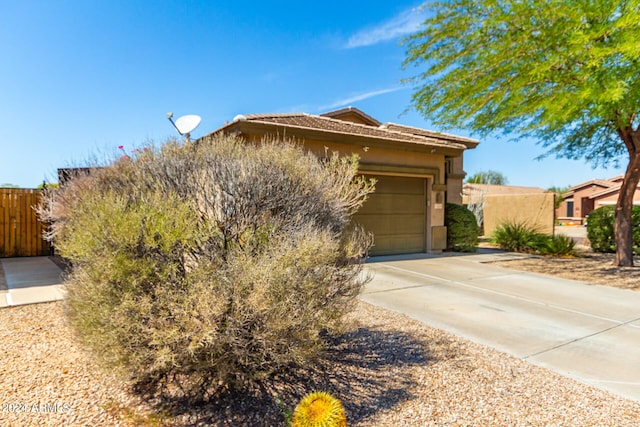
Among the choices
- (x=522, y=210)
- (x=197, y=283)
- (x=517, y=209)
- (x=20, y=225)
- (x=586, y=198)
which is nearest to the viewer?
(x=197, y=283)

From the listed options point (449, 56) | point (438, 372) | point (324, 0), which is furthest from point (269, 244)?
point (324, 0)

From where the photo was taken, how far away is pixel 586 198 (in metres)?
37.8

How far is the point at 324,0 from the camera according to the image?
12.7 meters

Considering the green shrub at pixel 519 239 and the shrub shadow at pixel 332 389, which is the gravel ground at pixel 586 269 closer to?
the green shrub at pixel 519 239

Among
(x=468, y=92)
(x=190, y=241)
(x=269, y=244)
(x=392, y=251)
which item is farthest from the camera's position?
(x=392, y=251)

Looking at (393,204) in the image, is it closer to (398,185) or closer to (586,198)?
(398,185)

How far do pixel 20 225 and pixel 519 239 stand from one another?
56.9 ft

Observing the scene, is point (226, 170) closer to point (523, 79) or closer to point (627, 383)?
point (627, 383)

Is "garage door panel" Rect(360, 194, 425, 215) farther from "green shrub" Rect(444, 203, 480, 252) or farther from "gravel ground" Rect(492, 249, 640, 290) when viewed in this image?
"gravel ground" Rect(492, 249, 640, 290)

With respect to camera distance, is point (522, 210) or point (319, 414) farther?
point (522, 210)

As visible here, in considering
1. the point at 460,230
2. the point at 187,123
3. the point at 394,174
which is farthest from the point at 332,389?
the point at 460,230

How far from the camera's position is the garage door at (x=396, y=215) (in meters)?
12.0

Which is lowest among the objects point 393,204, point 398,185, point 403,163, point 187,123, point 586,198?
point 393,204

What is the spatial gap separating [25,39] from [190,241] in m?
9.83
